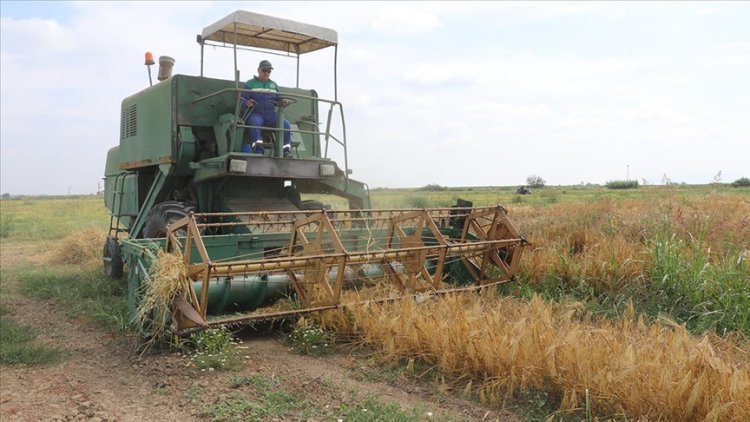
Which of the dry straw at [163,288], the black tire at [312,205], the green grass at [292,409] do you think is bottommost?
the green grass at [292,409]

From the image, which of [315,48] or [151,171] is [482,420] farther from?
[151,171]

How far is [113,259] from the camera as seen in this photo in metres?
7.78

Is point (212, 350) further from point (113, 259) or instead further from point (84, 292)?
point (113, 259)

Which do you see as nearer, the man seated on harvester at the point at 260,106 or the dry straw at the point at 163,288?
the dry straw at the point at 163,288

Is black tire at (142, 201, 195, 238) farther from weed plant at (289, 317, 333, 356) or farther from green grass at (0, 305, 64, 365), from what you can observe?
weed plant at (289, 317, 333, 356)

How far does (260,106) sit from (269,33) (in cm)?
107

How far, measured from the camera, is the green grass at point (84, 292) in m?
5.86

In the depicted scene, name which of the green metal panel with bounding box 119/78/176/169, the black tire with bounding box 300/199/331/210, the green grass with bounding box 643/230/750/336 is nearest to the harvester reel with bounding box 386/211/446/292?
the black tire with bounding box 300/199/331/210

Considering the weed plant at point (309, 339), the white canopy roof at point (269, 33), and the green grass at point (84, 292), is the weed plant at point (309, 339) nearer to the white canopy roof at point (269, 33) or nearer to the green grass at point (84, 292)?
the green grass at point (84, 292)

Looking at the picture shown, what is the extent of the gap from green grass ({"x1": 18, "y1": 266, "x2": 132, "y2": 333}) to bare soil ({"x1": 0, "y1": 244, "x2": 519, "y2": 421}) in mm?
751

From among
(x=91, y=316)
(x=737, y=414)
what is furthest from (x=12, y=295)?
(x=737, y=414)

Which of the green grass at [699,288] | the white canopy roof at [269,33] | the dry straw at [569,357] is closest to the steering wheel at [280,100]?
the white canopy roof at [269,33]

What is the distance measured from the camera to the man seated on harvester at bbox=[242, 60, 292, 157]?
641cm

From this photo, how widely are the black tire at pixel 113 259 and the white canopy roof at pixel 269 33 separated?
2903 mm
